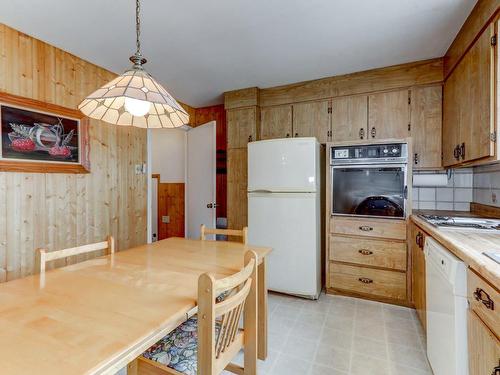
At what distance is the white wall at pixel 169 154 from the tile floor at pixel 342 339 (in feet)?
8.82

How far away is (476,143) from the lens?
172 centimetres

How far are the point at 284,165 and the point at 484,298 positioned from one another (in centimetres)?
187

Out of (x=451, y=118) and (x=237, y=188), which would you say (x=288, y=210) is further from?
(x=451, y=118)

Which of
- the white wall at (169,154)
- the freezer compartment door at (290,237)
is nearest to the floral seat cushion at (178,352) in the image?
the freezer compartment door at (290,237)

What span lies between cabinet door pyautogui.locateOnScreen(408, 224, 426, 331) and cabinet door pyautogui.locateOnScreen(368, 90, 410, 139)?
981mm

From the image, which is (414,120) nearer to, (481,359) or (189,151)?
(481,359)

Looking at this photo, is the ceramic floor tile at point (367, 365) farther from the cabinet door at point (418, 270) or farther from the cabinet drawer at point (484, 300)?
Result: the cabinet drawer at point (484, 300)

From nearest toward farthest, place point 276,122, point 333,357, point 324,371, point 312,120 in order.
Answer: point 324,371, point 333,357, point 312,120, point 276,122

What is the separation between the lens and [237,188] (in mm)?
3281

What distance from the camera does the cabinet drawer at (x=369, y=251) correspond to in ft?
7.84

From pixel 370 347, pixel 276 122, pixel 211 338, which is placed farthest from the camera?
pixel 276 122

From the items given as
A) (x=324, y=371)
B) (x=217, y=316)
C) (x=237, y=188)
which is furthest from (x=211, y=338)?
(x=237, y=188)

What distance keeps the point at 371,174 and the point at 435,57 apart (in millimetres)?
1233

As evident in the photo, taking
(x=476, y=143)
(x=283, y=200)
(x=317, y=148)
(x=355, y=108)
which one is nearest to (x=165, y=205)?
(x=283, y=200)
